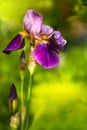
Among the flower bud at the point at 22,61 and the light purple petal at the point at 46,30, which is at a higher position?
the light purple petal at the point at 46,30

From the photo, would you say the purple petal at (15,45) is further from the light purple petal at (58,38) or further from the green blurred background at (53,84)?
the green blurred background at (53,84)

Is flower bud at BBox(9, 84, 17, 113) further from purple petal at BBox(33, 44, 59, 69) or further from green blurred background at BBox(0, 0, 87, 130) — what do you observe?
green blurred background at BBox(0, 0, 87, 130)

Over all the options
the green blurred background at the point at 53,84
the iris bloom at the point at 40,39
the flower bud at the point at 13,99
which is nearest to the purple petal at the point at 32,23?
the iris bloom at the point at 40,39

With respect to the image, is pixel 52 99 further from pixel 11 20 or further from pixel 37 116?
pixel 11 20

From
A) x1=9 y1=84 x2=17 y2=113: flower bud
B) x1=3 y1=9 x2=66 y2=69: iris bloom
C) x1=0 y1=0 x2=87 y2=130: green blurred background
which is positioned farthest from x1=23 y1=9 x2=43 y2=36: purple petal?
x1=0 y1=0 x2=87 y2=130: green blurred background

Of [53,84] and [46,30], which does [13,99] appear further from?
[53,84]

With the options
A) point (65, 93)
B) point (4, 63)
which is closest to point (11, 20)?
point (4, 63)
